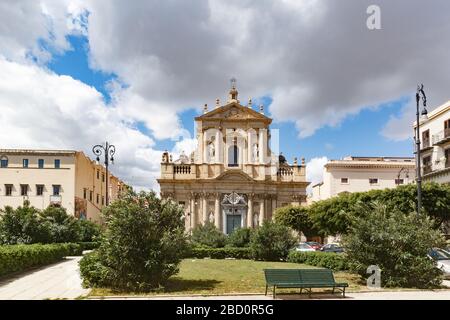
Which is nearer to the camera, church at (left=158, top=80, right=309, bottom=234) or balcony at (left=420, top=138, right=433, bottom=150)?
balcony at (left=420, top=138, right=433, bottom=150)

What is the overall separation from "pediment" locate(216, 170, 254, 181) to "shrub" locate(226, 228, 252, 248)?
1318cm

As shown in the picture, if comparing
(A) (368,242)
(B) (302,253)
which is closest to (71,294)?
(A) (368,242)

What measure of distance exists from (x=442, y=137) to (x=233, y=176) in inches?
748

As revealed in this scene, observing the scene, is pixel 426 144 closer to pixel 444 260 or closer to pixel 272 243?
pixel 272 243

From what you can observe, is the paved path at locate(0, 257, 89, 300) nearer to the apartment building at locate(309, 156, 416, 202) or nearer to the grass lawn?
the grass lawn

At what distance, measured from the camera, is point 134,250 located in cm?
1374

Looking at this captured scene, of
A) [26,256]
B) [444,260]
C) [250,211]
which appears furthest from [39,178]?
[444,260]

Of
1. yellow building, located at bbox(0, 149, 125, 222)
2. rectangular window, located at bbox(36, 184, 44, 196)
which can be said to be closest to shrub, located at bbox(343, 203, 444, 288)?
yellow building, located at bbox(0, 149, 125, 222)

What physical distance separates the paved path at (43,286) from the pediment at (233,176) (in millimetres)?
26435

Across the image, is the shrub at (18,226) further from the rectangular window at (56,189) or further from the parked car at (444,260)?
the rectangular window at (56,189)

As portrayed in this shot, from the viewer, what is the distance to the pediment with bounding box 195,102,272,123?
4650 centimetres

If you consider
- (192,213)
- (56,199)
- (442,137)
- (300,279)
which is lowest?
(300,279)

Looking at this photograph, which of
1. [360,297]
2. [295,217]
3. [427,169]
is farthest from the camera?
[427,169]

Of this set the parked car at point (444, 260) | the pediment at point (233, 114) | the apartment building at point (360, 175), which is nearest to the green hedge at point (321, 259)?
the parked car at point (444, 260)
